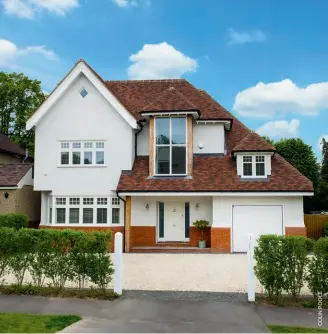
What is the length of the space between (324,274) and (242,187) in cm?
1078

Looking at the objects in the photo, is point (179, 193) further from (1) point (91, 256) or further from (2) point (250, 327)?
(2) point (250, 327)

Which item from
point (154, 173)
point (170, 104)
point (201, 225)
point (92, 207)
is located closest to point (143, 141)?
point (154, 173)

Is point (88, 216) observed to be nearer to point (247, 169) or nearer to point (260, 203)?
point (247, 169)

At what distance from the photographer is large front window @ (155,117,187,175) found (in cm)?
2181

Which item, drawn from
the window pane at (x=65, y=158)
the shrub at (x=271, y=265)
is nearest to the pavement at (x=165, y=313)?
the shrub at (x=271, y=265)

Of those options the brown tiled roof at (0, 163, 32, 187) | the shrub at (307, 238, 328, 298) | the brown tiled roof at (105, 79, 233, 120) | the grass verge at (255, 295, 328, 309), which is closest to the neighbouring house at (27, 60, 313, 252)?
the brown tiled roof at (105, 79, 233, 120)

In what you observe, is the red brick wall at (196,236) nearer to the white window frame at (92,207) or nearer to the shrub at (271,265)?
the white window frame at (92,207)

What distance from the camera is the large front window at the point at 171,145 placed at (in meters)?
21.8

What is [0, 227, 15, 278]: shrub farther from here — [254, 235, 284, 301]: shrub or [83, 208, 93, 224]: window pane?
[83, 208, 93, 224]: window pane

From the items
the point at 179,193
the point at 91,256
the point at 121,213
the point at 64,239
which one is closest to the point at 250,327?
the point at 91,256

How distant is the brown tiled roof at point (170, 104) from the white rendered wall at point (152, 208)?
4.64 m

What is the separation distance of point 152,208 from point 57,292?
39.8ft

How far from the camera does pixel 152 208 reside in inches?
894

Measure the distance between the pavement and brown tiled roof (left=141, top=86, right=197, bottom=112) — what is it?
12166 mm
